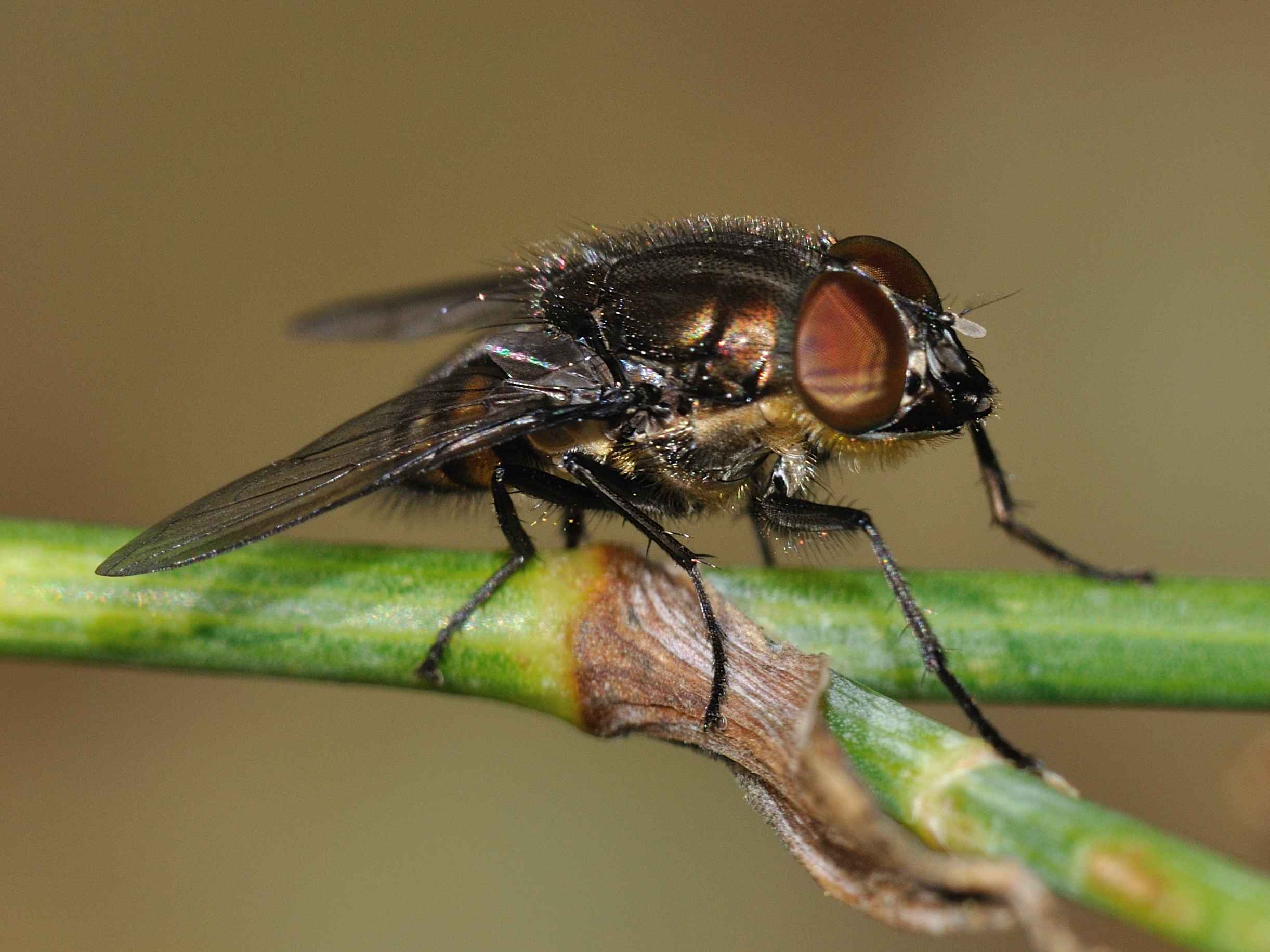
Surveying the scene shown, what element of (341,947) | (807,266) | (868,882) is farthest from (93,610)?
(341,947)

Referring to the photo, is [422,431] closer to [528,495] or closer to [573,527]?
[528,495]

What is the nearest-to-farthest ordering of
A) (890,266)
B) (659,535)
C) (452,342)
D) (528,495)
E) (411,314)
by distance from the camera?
1. (659,535)
2. (890,266)
3. (528,495)
4. (411,314)
5. (452,342)

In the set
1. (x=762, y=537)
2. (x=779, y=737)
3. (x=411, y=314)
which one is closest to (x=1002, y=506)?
(x=762, y=537)

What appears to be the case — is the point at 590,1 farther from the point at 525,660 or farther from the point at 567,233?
the point at 525,660

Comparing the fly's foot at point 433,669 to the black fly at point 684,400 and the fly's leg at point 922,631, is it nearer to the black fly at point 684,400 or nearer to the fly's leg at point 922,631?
the black fly at point 684,400

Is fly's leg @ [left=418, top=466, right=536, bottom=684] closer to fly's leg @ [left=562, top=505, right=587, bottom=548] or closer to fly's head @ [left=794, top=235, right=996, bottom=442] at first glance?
fly's leg @ [left=562, top=505, right=587, bottom=548]

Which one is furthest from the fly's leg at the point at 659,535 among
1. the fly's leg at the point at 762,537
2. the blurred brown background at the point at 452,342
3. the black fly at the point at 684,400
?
the blurred brown background at the point at 452,342
